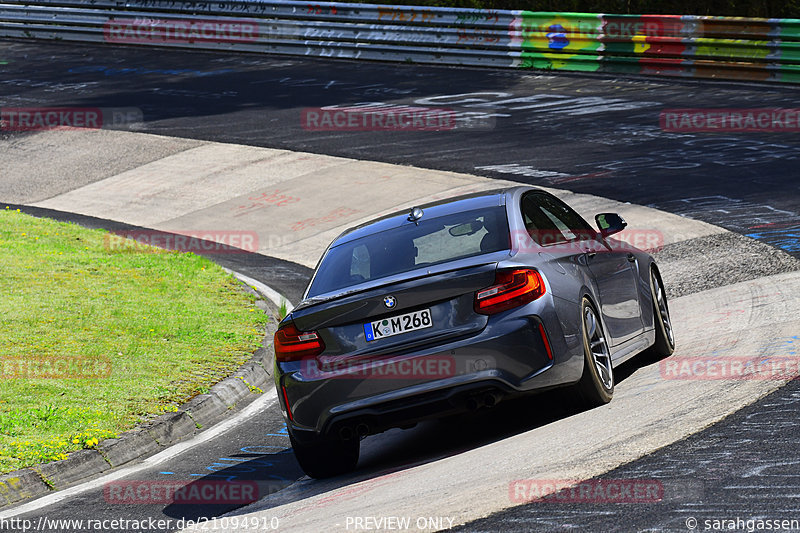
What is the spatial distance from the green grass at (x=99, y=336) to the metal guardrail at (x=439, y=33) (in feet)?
41.8

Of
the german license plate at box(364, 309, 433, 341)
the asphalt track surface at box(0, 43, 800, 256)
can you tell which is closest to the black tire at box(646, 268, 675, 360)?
the german license plate at box(364, 309, 433, 341)

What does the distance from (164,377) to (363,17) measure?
69.0 feet

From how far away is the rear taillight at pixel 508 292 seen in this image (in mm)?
6770

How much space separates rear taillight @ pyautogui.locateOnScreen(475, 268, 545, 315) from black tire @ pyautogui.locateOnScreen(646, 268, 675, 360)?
2.40 metres

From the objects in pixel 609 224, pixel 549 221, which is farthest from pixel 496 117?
pixel 549 221

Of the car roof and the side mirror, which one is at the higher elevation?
the car roof

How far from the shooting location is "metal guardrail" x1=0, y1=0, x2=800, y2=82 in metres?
23.4

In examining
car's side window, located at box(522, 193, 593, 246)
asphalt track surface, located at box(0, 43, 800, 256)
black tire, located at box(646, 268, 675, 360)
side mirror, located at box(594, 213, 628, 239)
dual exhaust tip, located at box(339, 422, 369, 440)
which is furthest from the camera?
asphalt track surface, located at box(0, 43, 800, 256)

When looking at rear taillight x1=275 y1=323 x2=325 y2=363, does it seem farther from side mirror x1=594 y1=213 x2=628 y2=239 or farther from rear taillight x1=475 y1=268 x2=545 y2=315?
side mirror x1=594 y1=213 x2=628 y2=239

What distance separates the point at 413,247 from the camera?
7.44 m

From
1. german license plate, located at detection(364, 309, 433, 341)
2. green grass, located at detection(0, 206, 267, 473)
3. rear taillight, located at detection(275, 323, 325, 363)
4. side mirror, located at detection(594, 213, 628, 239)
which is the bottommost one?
green grass, located at detection(0, 206, 267, 473)

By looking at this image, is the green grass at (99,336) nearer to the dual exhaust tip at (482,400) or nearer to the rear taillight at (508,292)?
the dual exhaust tip at (482,400)

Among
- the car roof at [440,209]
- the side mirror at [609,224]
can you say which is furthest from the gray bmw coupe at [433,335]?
the side mirror at [609,224]

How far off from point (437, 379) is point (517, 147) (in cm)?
1361
